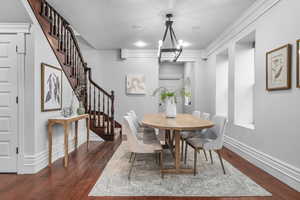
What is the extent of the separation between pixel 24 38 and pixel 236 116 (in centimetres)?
423

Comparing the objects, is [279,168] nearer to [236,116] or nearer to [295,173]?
[295,173]

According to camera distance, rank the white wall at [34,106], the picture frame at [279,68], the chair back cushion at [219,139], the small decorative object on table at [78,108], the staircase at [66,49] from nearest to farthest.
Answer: the picture frame at [279,68]
the chair back cushion at [219,139]
the white wall at [34,106]
the staircase at [66,49]
the small decorative object on table at [78,108]

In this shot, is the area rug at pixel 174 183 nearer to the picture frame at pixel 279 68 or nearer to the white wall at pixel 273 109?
the white wall at pixel 273 109

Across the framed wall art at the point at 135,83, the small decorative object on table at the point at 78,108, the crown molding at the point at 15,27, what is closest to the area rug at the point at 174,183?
the small decorative object on table at the point at 78,108

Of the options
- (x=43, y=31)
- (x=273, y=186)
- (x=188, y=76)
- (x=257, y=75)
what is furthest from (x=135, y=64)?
(x=273, y=186)

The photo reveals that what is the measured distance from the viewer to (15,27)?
2.72m

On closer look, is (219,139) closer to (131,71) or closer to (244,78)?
(244,78)

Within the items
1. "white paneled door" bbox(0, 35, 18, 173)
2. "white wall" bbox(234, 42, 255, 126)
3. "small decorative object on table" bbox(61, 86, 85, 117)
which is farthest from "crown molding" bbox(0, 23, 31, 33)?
"white wall" bbox(234, 42, 255, 126)

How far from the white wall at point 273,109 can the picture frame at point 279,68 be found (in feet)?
0.20

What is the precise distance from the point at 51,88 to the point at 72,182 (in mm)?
1688

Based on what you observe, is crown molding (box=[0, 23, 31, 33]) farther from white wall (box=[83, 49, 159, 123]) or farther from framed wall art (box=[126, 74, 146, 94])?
framed wall art (box=[126, 74, 146, 94])

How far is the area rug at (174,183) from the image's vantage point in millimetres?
2135

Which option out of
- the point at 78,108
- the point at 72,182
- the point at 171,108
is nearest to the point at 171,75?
the point at 171,108

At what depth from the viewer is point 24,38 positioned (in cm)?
274
